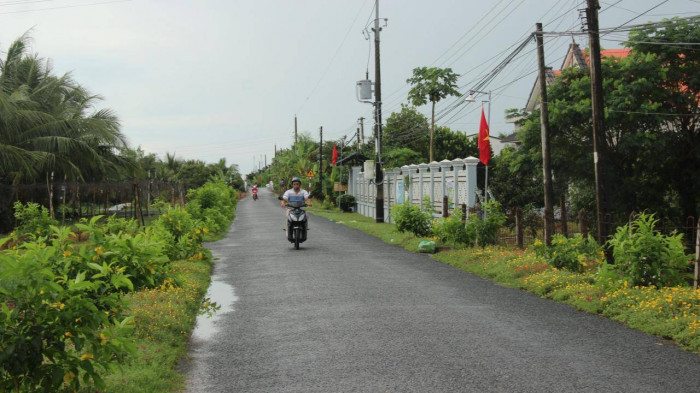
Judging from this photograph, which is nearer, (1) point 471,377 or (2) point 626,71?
(1) point 471,377

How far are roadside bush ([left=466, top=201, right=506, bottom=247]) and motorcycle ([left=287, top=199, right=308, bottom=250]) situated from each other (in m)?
4.15

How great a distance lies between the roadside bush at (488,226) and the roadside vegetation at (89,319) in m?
8.26

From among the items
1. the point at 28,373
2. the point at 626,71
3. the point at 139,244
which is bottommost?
the point at 28,373

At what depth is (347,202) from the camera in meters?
45.1

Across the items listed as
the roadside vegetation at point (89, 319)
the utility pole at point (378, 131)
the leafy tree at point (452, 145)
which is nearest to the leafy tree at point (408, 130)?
the leafy tree at point (452, 145)

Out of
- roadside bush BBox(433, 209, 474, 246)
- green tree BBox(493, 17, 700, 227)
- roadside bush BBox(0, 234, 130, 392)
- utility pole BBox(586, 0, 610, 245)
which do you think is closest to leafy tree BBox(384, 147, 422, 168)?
green tree BBox(493, 17, 700, 227)

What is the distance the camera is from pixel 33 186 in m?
23.6

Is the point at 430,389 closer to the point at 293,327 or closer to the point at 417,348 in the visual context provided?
the point at 417,348

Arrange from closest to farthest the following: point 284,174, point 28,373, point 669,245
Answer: point 28,373 → point 669,245 → point 284,174

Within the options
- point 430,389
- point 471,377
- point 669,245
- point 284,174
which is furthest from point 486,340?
point 284,174

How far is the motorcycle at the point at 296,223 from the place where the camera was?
16.5 meters

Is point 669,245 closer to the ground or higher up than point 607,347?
higher up

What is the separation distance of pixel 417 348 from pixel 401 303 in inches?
100.0

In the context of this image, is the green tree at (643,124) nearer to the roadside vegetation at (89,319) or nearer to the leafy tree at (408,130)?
the roadside vegetation at (89,319)
